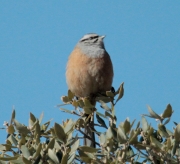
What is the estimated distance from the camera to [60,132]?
118 inches

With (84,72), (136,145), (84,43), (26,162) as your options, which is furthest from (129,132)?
(84,43)

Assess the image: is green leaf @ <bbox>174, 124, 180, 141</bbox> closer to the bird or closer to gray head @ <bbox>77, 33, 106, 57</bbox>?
the bird

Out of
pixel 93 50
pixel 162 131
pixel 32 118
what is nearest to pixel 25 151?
pixel 32 118

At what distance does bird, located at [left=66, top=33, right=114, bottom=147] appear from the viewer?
578 centimetres

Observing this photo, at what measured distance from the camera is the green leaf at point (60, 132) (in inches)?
117

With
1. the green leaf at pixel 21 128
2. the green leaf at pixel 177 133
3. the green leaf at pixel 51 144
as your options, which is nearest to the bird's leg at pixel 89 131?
the green leaf at pixel 21 128

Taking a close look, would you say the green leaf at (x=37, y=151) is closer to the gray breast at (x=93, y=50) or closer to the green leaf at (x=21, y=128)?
the green leaf at (x=21, y=128)

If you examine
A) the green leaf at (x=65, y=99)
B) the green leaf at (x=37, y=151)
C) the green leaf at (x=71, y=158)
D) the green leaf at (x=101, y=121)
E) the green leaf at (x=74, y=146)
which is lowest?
the green leaf at (x=101, y=121)

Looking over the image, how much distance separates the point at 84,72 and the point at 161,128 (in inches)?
108

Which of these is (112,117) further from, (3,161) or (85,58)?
(85,58)

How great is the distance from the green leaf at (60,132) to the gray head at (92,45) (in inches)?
121

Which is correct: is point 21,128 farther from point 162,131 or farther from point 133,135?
point 162,131

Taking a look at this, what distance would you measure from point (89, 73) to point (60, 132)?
2817mm

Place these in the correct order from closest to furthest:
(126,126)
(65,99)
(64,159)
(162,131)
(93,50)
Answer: (64,159) → (126,126) → (162,131) → (65,99) → (93,50)
